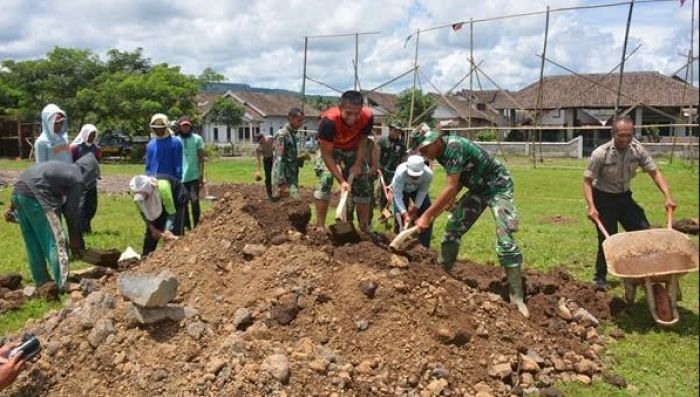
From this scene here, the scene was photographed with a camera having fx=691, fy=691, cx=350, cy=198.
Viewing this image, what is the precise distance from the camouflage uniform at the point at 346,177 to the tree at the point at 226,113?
155ft

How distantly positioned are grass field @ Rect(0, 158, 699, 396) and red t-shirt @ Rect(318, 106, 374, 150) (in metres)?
2.46

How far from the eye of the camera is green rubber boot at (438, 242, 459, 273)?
19.7 feet

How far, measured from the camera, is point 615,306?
5.86 metres

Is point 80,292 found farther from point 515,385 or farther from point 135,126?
point 135,126

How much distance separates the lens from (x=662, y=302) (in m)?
5.38

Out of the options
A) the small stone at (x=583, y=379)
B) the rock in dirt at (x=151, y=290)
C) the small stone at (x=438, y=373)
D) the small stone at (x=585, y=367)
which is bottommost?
the small stone at (x=583, y=379)

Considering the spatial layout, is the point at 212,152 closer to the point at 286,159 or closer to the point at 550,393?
the point at 286,159

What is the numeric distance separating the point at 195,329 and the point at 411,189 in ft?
10.6

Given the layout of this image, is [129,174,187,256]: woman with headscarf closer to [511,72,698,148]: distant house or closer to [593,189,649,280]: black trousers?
[593,189,649,280]: black trousers

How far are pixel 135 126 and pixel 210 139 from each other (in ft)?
72.5

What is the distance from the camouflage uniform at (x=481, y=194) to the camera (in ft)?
17.7

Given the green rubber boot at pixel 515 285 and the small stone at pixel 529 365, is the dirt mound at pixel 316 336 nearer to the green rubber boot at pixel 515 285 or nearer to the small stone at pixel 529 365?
the small stone at pixel 529 365

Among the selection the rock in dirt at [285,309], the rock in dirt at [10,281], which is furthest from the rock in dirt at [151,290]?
the rock in dirt at [10,281]

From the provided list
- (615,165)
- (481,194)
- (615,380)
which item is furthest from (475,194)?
(615,380)
